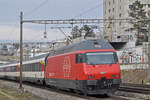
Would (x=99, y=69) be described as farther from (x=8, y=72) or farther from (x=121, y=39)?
(x=121, y=39)

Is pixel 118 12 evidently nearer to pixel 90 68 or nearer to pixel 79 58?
pixel 79 58

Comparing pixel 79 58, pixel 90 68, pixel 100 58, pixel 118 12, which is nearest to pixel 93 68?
pixel 90 68

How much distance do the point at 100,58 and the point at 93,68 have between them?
0.86 m

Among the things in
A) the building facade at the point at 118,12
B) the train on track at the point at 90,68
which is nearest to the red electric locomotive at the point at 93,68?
the train on track at the point at 90,68

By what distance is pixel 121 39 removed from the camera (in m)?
67.9

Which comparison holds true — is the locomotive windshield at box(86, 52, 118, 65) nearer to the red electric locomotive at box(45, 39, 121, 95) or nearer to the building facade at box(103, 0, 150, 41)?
the red electric locomotive at box(45, 39, 121, 95)

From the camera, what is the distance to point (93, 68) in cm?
1877

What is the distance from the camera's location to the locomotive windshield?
62.5 feet

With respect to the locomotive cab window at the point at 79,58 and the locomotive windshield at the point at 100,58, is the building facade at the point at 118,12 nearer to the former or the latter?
the locomotive cab window at the point at 79,58

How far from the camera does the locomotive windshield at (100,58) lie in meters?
19.0

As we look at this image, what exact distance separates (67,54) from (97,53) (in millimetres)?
3329

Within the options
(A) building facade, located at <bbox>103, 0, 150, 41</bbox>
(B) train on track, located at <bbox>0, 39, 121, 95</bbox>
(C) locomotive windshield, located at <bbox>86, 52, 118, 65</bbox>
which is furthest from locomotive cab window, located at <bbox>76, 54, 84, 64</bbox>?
(A) building facade, located at <bbox>103, 0, 150, 41</bbox>

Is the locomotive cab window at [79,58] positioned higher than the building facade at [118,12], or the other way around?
the building facade at [118,12]

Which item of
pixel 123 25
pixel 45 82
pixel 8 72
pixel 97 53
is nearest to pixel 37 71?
pixel 45 82
